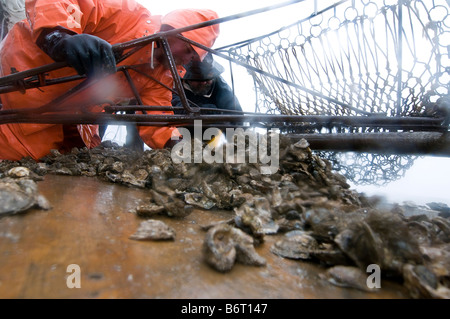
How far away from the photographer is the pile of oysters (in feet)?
2.27

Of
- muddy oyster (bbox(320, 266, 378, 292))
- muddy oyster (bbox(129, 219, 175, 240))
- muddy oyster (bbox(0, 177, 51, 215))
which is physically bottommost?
muddy oyster (bbox(320, 266, 378, 292))

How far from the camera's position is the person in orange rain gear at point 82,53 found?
139 cm

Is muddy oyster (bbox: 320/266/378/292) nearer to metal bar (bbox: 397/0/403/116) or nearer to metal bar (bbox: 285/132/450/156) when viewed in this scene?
metal bar (bbox: 285/132/450/156)

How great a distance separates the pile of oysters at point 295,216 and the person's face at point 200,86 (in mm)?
2317

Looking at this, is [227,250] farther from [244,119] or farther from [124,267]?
[244,119]

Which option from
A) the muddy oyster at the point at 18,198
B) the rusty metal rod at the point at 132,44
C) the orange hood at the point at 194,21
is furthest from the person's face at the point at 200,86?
the muddy oyster at the point at 18,198

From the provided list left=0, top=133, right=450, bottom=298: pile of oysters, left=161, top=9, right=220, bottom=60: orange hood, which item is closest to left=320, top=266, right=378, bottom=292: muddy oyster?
left=0, top=133, right=450, bottom=298: pile of oysters

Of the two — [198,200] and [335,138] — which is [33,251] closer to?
[198,200]

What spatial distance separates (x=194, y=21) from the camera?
83.5 inches

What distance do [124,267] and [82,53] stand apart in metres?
1.15

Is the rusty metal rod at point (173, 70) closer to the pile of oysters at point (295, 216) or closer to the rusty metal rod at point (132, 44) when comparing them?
the rusty metal rod at point (132, 44)

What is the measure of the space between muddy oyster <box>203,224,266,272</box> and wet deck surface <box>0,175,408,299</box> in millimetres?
21

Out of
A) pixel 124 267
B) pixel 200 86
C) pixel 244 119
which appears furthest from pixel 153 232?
pixel 200 86
